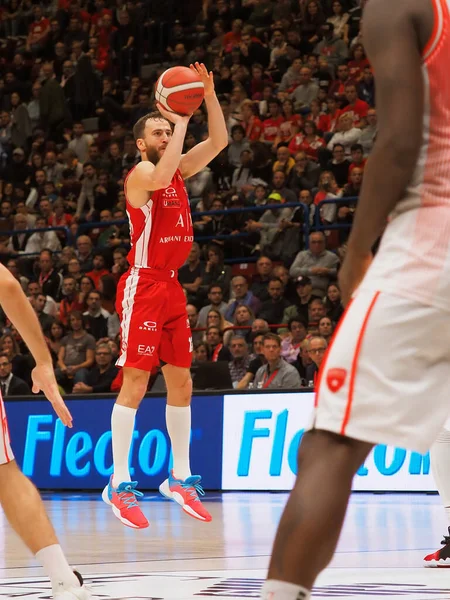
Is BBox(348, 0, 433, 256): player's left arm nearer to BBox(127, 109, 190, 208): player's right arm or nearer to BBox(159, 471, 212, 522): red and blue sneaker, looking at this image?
BBox(127, 109, 190, 208): player's right arm

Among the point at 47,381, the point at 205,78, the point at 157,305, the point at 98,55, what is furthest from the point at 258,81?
the point at 47,381

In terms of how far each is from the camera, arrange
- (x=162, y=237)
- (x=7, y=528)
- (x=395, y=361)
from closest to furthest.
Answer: (x=395, y=361) < (x=162, y=237) < (x=7, y=528)

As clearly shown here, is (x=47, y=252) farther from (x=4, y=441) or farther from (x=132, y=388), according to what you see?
(x=4, y=441)

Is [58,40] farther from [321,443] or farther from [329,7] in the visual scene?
[321,443]

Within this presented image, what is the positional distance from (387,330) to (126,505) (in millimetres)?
4734

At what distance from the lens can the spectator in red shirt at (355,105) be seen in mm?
16125

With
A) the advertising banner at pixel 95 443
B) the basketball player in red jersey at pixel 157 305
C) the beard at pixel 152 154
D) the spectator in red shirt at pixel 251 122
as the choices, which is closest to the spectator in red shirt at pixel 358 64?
the spectator in red shirt at pixel 251 122

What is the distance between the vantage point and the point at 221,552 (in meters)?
6.47

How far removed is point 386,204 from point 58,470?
10242 millimetres

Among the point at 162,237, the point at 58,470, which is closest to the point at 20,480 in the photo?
the point at 162,237

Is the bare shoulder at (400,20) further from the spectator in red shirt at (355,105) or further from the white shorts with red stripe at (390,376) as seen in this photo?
the spectator in red shirt at (355,105)

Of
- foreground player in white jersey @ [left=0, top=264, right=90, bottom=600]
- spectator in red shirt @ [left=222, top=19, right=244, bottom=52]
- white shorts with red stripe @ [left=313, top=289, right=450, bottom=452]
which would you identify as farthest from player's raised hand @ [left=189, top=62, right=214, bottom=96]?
spectator in red shirt @ [left=222, top=19, right=244, bottom=52]

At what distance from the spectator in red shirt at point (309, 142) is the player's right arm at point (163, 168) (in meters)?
9.01

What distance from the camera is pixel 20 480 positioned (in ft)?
13.6
